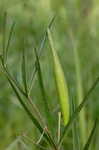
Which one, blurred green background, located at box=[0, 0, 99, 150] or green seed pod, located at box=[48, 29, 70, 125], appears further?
blurred green background, located at box=[0, 0, 99, 150]

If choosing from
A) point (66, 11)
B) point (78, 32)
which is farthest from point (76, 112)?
point (66, 11)

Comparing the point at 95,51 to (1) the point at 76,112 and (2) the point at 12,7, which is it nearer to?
(2) the point at 12,7

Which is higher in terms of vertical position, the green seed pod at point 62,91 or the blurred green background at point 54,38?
the green seed pod at point 62,91

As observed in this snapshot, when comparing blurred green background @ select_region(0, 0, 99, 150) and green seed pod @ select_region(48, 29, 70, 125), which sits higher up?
green seed pod @ select_region(48, 29, 70, 125)

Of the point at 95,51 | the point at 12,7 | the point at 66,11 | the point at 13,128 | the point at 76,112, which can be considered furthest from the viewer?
the point at 66,11

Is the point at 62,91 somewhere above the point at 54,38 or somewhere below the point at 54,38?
above

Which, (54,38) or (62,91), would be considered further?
(54,38)

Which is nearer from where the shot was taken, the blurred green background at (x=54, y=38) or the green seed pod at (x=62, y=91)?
the green seed pod at (x=62, y=91)

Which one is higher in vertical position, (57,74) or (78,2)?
(57,74)
